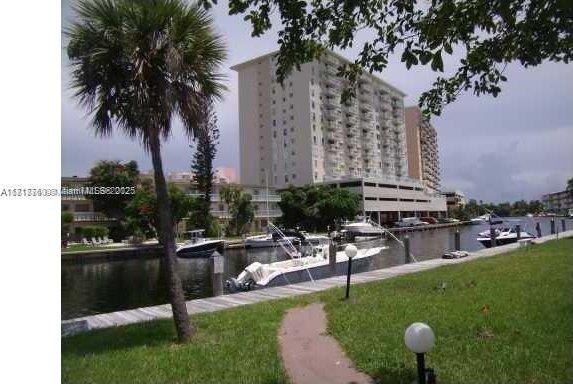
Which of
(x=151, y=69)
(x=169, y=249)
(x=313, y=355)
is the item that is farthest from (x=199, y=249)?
(x=313, y=355)

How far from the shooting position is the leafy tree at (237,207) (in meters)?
56.3

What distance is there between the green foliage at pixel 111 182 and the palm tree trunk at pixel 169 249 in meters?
47.4

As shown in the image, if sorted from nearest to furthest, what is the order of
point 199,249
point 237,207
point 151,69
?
point 151,69, point 199,249, point 237,207

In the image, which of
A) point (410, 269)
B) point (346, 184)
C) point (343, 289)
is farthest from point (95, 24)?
point (346, 184)

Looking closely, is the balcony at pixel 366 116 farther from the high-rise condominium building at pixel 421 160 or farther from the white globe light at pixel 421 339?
the white globe light at pixel 421 339

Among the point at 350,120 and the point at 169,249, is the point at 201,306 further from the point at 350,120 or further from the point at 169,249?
the point at 350,120

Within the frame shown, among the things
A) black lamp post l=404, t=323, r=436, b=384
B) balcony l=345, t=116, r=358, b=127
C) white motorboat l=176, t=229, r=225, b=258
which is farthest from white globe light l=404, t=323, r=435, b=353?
balcony l=345, t=116, r=358, b=127

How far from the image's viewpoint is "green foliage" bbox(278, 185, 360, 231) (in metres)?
61.0

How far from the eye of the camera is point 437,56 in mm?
3492

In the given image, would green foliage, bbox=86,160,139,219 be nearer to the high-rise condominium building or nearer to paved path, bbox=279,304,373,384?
paved path, bbox=279,304,373,384

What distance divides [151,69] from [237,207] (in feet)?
165

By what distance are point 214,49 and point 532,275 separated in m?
9.27

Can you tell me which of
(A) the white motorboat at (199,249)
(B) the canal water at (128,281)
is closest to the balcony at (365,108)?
(B) the canal water at (128,281)

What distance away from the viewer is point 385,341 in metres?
6.25
